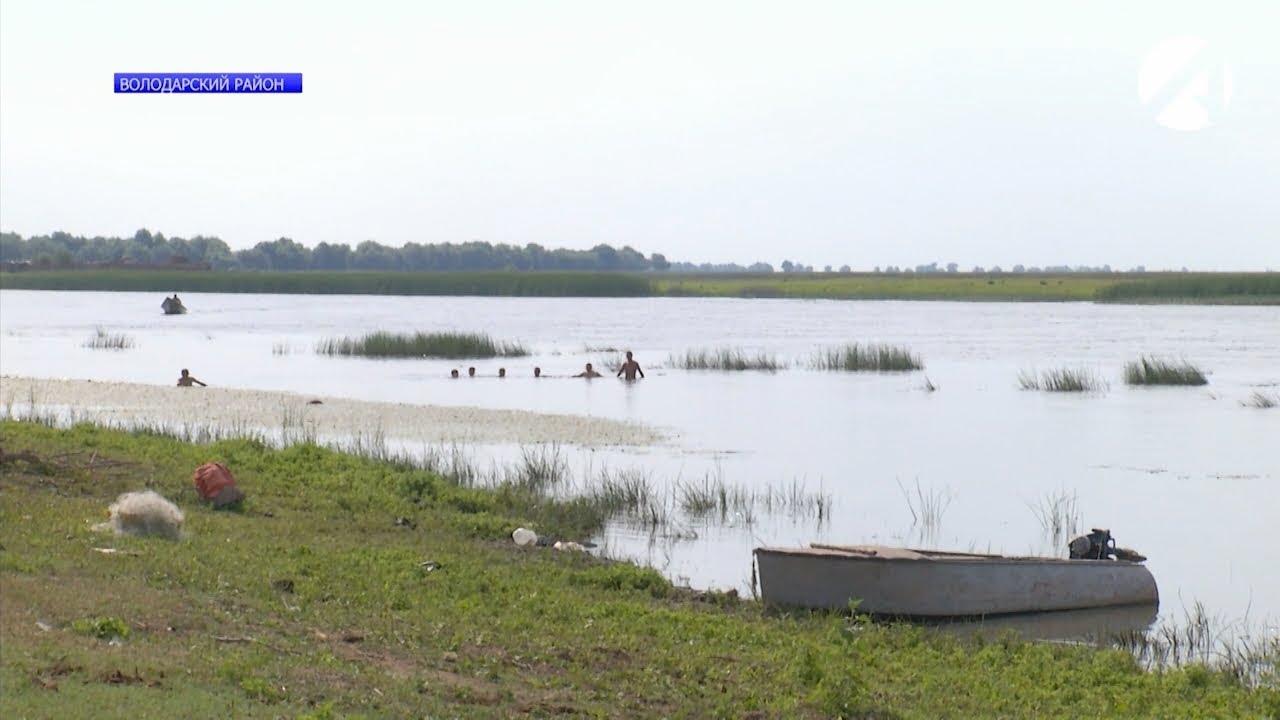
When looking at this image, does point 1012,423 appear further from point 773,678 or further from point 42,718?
point 42,718

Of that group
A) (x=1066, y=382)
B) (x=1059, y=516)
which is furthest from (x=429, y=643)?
(x=1066, y=382)

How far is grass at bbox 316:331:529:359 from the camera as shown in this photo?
174 ft

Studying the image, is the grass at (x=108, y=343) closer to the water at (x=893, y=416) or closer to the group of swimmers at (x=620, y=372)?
the water at (x=893, y=416)

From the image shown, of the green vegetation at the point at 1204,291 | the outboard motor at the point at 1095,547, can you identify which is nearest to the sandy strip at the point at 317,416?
the outboard motor at the point at 1095,547

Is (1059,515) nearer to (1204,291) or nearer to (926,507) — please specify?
(926,507)

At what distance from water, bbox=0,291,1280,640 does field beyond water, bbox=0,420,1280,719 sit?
3.67m

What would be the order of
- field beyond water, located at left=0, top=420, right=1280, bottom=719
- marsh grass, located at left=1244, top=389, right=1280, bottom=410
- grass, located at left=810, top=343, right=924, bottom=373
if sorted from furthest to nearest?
grass, located at left=810, top=343, right=924, bottom=373 → marsh grass, located at left=1244, top=389, right=1280, bottom=410 → field beyond water, located at left=0, top=420, right=1280, bottom=719

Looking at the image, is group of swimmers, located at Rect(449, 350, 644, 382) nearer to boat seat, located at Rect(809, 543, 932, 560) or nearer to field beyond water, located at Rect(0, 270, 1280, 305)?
boat seat, located at Rect(809, 543, 932, 560)

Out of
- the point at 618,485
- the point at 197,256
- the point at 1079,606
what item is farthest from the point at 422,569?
the point at 197,256

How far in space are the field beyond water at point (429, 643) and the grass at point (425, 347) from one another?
36551mm

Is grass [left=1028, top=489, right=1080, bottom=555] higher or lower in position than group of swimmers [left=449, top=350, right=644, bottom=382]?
lower

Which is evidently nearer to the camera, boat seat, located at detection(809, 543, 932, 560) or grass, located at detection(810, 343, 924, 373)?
boat seat, located at detection(809, 543, 932, 560)

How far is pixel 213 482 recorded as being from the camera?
1617 centimetres

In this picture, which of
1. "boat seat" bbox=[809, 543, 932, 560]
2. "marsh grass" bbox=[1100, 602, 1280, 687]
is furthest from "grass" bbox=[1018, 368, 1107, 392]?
"boat seat" bbox=[809, 543, 932, 560]
